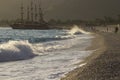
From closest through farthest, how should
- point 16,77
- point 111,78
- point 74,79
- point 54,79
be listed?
point 111,78
point 74,79
point 54,79
point 16,77

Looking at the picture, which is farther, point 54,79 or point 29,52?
point 29,52

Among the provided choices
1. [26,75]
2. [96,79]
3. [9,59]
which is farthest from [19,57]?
[96,79]

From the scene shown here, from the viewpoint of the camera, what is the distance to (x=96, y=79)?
1259 centimetres

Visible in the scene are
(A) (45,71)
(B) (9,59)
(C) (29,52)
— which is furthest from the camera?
(C) (29,52)

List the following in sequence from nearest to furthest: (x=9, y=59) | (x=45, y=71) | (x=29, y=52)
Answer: (x=45, y=71)
(x=9, y=59)
(x=29, y=52)

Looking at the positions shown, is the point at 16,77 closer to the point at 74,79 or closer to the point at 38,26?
the point at 74,79

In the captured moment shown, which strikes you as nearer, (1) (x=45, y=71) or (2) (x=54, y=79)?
(2) (x=54, y=79)

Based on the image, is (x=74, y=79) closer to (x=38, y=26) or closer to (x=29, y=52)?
(x=29, y=52)

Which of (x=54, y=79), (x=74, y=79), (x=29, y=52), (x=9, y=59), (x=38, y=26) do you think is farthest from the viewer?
(x=38, y=26)

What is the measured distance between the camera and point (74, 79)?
44.7 ft

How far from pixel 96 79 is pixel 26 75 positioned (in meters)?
4.47

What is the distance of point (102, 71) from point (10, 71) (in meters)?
5.54

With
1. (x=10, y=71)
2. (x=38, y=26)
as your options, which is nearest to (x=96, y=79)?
(x=10, y=71)

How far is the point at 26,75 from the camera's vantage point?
52.7 ft
